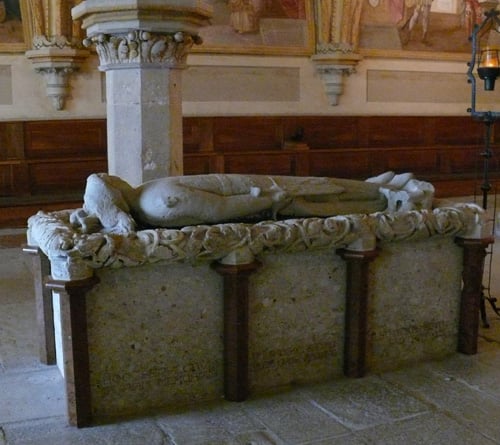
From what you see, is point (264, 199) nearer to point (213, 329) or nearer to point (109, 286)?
point (213, 329)

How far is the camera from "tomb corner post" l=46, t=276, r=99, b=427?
269 centimetres

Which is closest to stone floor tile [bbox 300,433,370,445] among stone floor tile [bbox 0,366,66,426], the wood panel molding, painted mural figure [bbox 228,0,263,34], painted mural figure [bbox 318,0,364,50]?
stone floor tile [bbox 0,366,66,426]

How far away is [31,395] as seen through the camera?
3.08m

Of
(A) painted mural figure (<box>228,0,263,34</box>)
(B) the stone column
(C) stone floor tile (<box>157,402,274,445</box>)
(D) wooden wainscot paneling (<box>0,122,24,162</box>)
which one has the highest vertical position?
(A) painted mural figure (<box>228,0,263,34</box>)

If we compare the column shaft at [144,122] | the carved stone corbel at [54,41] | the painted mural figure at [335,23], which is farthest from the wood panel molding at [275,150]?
the column shaft at [144,122]

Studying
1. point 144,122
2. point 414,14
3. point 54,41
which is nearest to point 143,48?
point 144,122

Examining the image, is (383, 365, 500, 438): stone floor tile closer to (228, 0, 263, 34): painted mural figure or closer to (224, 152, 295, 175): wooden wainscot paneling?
(224, 152, 295, 175): wooden wainscot paneling

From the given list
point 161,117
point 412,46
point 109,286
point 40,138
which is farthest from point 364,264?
point 412,46

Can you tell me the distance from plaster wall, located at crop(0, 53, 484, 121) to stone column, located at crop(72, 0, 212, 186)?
3788mm

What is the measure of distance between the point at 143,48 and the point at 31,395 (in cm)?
214

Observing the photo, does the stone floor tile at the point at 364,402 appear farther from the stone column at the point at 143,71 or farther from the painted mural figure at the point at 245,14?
the painted mural figure at the point at 245,14

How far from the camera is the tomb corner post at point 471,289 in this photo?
11.5ft

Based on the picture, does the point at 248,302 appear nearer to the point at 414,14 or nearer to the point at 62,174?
the point at 62,174

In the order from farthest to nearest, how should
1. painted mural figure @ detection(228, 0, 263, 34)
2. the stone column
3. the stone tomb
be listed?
1. painted mural figure @ detection(228, 0, 263, 34)
2. the stone column
3. the stone tomb
